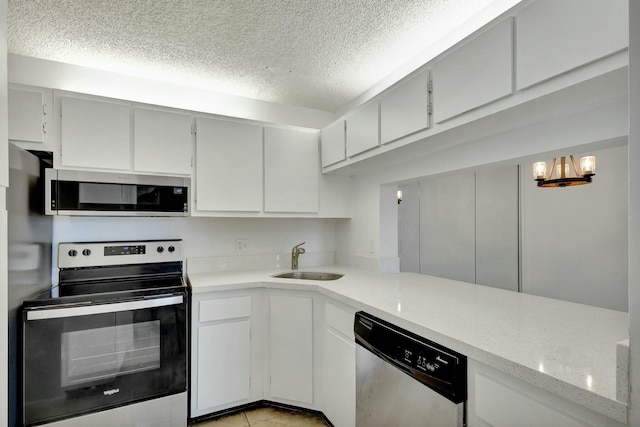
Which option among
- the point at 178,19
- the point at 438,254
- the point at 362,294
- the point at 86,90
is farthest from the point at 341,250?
the point at 86,90

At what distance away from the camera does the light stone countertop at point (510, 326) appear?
84cm

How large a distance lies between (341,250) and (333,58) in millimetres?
1647

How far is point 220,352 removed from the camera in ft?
6.90

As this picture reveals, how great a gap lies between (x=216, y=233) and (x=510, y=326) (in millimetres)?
2144

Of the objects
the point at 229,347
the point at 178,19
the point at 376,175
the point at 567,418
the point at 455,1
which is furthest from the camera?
the point at 376,175

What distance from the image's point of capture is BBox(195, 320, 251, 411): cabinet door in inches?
81.0

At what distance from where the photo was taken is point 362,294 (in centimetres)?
181

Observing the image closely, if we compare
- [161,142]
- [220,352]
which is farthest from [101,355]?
[161,142]

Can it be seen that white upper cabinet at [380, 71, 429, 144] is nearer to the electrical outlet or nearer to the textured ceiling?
the textured ceiling

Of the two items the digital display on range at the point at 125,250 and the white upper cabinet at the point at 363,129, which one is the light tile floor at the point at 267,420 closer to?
the digital display on range at the point at 125,250

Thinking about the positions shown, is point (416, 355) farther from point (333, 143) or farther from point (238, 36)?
point (238, 36)

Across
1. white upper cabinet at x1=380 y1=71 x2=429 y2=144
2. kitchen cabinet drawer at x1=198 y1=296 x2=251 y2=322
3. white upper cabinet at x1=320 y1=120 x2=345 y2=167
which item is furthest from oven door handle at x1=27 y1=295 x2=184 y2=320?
white upper cabinet at x1=380 y1=71 x2=429 y2=144

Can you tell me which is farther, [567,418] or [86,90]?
[86,90]

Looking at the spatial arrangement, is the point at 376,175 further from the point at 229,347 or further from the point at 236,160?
the point at 229,347
